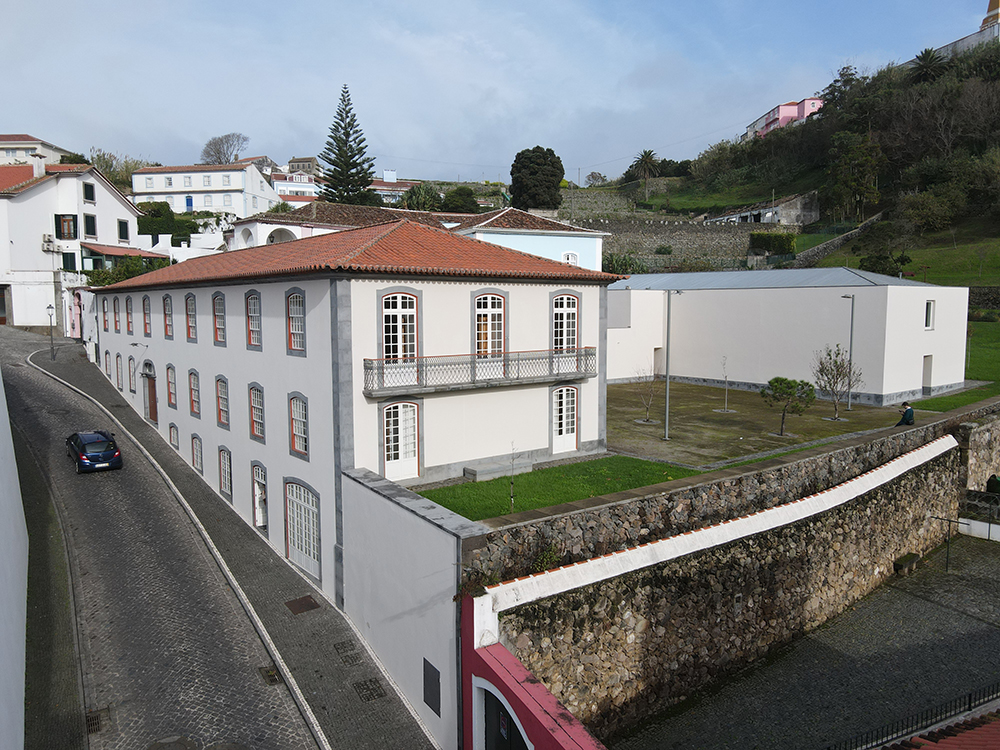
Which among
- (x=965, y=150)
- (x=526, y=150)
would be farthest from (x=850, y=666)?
(x=965, y=150)

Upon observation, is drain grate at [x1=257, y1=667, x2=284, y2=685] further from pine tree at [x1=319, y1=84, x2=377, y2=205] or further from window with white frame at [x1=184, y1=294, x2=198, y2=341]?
pine tree at [x1=319, y1=84, x2=377, y2=205]

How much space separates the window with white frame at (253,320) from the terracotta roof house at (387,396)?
5cm

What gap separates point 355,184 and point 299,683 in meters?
48.8

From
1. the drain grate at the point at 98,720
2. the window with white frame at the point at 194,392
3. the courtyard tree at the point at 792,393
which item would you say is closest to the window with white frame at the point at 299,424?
the drain grate at the point at 98,720

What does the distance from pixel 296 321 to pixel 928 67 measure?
75880 millimetres

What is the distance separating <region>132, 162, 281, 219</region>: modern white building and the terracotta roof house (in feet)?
156

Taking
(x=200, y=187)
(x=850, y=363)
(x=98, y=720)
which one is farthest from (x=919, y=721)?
(x=200, y=187)

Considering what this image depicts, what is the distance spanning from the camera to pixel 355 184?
5575 centimetres

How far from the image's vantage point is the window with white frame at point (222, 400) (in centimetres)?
2133

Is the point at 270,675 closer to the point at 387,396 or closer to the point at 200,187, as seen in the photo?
the point at 387,396

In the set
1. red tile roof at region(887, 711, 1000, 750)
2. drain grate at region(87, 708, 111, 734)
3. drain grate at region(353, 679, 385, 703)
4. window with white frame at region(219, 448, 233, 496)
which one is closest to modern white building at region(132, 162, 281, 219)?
window with white frame at region(219, 448, 233, 496)

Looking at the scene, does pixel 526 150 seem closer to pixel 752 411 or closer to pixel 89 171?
pixel 89 171

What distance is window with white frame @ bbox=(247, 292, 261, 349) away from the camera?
18672mm

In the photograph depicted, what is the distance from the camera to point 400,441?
1680 centimetres
